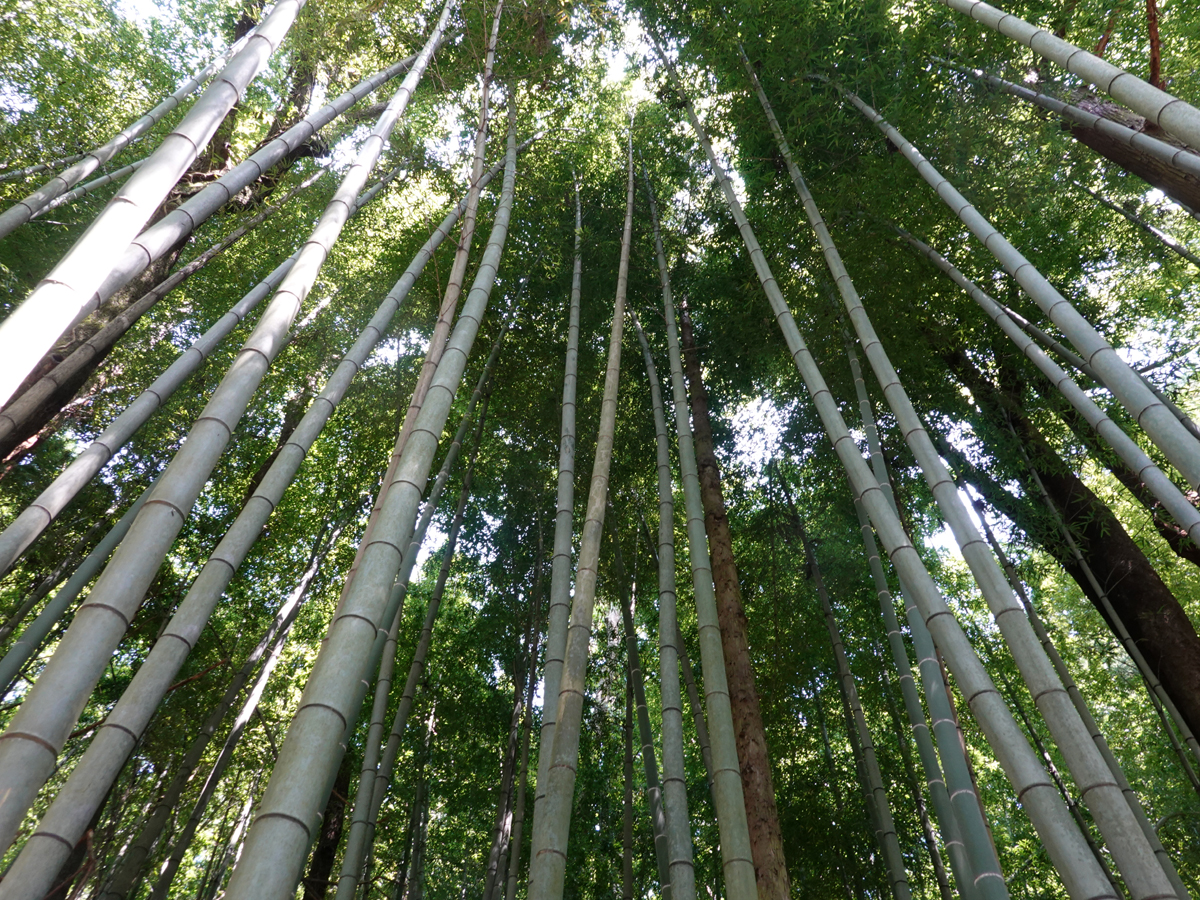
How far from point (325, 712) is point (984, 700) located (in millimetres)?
1539

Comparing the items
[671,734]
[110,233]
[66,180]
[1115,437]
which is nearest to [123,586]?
A: [110,233]

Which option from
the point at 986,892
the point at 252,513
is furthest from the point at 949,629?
the point at 252,513

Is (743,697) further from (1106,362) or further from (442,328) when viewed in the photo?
(442,328)

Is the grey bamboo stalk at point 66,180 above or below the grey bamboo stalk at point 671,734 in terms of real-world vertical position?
above

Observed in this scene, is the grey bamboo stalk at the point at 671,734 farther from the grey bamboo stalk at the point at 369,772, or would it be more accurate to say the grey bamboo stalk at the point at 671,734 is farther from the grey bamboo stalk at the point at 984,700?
the grey bamboo stalk at the point at 369,772

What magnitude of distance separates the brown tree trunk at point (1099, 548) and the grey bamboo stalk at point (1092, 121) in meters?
1.85

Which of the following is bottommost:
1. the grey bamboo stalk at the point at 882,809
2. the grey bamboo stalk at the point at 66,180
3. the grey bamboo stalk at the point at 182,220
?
the grey bamboo stalk at the point at 882,809

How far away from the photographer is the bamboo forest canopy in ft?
5.94

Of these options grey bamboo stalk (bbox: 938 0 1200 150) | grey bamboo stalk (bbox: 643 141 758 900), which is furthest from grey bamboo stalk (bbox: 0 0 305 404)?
grey bamboo stalk (bbox: 938 0 1200 150)

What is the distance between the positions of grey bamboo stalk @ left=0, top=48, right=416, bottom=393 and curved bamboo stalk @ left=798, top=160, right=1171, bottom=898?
222 cm

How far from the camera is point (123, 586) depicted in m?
1.43

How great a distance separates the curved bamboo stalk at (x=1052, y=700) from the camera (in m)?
1.36

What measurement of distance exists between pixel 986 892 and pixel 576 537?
4167mm

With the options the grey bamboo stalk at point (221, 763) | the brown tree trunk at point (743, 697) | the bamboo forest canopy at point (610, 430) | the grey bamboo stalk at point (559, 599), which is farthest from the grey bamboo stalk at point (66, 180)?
the brown tree trunk at point (743, 697)
